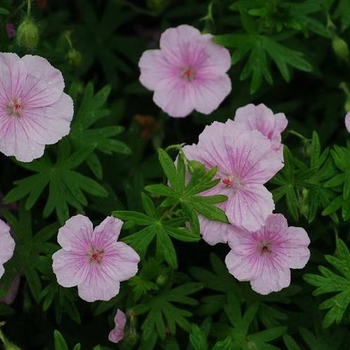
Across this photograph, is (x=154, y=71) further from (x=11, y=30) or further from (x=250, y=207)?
(x=250, y=207)

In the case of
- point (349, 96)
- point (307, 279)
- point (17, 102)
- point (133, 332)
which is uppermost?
point (17, 102)

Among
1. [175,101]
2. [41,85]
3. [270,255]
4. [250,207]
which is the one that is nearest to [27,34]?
[41,85]

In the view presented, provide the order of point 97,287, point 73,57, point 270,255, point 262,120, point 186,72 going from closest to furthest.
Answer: point 97,287 < point 270,255 < point 262,120 < point 73,57 < point 186,72

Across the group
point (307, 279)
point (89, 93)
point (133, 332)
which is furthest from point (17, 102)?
point (307, 279)

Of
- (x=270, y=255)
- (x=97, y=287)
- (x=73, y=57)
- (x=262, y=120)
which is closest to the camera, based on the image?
(x=97, y=287)

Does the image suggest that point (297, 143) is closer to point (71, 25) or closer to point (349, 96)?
point (349, 96)
